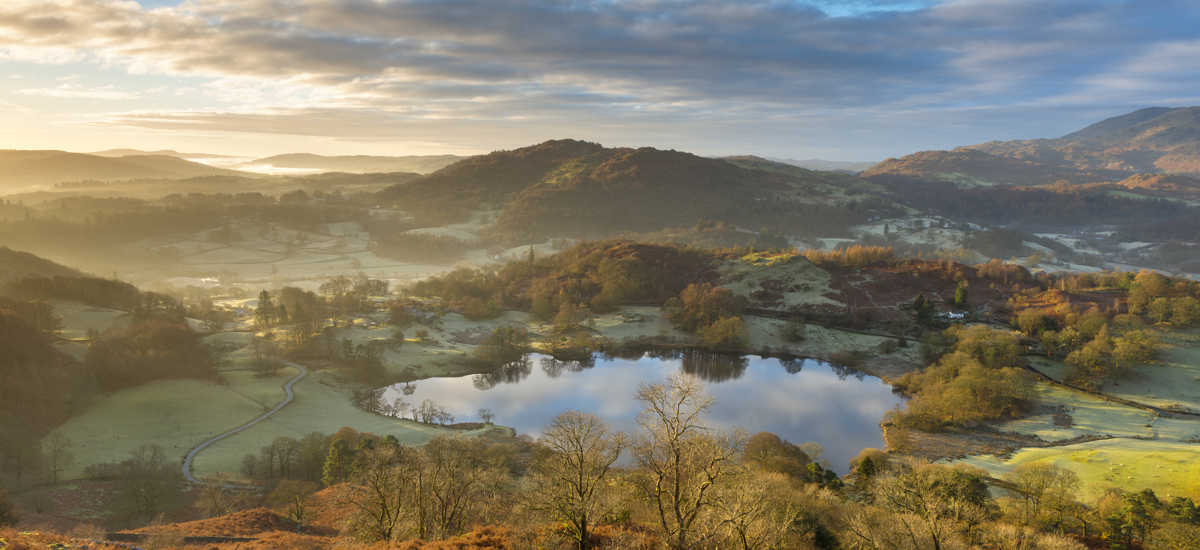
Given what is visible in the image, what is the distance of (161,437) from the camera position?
37.8 meters

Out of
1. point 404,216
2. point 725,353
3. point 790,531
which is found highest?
point 404,216

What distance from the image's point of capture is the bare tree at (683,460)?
647 inches

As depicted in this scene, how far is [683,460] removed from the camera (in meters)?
17.4

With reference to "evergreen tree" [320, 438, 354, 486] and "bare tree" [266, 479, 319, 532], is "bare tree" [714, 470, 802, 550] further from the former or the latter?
"evergreen tree" [320, 438, 354, 486]

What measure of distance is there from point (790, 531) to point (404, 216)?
19236 cm

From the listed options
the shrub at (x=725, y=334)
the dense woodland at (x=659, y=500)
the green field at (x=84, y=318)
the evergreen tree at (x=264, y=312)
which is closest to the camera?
the dense woodland at (x=659, y=500)

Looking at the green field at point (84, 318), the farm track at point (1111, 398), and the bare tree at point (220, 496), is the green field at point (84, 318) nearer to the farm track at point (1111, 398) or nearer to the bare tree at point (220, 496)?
the bare tree at point (220, 496)

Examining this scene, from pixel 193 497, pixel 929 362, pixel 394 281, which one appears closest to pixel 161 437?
pixel 193 497

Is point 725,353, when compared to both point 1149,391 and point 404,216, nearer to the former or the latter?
point 1149,391

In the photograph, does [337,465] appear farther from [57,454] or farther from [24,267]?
[24,267]

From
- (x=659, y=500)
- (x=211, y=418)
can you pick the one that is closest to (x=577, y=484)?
(x=659, y=500)

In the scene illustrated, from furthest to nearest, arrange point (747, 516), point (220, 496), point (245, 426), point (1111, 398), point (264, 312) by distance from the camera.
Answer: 1. point (264, 312)
2. point (1111, 398)
3. point (245, 426)
4. point (220, 496)
5. point (747, 516)

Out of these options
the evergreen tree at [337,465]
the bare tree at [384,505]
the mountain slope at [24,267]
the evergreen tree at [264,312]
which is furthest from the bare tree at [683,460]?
the mountain slope at [24,267]

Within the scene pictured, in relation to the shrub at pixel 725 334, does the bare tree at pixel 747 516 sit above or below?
above
